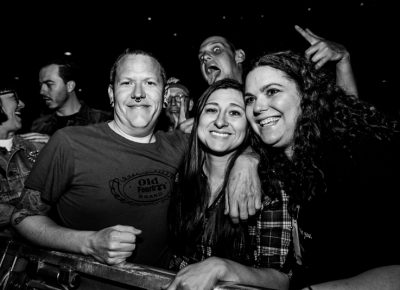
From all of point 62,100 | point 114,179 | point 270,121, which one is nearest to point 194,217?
point 114,179

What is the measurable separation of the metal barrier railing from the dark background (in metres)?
A: 4.11

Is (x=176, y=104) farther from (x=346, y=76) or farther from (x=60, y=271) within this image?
(x=60, y=271)

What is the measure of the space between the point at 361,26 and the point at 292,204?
194 inches

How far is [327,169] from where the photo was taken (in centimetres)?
141

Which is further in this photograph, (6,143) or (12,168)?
(6,143)

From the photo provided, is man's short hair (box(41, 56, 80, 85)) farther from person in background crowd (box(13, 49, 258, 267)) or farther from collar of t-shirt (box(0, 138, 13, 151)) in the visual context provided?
person in background crowd (box(13, 49, 258, 267))

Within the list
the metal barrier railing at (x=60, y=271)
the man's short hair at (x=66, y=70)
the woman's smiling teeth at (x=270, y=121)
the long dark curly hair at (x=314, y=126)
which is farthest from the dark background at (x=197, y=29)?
the metal barrier railing at (x=60, y=271)

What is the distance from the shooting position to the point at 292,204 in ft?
5.15

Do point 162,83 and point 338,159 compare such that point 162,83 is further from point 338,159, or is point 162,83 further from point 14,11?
point 14,11

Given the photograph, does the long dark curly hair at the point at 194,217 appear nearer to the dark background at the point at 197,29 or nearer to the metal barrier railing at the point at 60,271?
the metal barrier railing at the point at 60,271

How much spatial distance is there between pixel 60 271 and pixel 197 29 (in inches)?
219

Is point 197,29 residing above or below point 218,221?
above

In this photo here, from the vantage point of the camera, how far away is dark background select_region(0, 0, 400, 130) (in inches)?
195

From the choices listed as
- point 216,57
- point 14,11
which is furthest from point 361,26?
point 14,11
